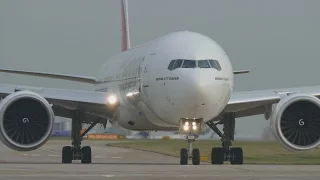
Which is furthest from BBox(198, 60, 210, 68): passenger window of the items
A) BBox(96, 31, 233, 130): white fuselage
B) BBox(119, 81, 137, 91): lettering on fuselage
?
BBox(119, 81, 137, 91): lettering on fuselage

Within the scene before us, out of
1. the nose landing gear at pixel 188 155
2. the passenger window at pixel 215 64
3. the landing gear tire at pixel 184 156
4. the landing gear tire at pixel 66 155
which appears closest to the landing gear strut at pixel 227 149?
the nose landing gear at pixel 188 155

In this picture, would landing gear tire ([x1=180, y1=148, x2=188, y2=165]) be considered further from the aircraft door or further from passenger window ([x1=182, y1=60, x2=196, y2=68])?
passenger window ([x1=182, y1=60, x2=196, y2=68])

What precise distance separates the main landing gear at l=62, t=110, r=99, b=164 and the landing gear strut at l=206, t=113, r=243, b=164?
176 inches

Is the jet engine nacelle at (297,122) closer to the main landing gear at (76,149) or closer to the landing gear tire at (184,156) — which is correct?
the landing gear tire at (184,156)

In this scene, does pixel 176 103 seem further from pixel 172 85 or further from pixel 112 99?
pixel 112 99

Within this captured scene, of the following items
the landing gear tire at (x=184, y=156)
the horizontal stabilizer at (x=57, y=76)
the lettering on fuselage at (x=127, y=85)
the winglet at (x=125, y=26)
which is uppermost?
the winglet at (x=125, y=26)

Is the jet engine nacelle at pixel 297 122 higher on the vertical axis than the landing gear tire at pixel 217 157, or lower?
higher

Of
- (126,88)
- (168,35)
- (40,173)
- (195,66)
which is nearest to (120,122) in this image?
(126,88)

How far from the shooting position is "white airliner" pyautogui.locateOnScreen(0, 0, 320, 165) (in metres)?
26.8

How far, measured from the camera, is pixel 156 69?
92.3 ft

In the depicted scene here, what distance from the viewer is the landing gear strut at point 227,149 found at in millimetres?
31078

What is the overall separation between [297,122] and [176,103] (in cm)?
441

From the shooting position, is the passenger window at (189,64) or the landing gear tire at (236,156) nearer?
the passenger window at (189,64)

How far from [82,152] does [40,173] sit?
11974mm
